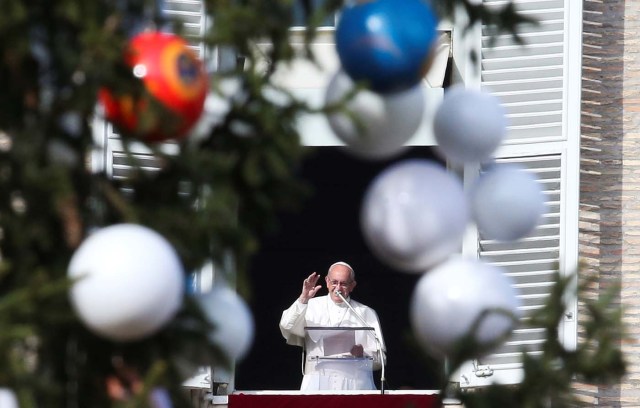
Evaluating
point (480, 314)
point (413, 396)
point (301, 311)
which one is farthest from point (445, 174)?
point (301, 311)

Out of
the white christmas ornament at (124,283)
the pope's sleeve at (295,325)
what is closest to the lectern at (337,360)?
the pope's sleeve at (295,325)

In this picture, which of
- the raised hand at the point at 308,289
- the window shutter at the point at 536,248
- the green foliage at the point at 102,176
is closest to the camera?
the green foliage at the point at 102,176

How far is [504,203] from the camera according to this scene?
469cm

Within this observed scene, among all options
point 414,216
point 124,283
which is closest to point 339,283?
point 414,216

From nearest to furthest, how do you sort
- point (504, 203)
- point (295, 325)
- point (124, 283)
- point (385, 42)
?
point (124, 283), point (385, 42), point (504, 203), point (295, 325)

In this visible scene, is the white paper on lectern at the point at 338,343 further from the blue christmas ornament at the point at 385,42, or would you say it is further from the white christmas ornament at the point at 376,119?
the blue christmas ornament at the point at 385,42

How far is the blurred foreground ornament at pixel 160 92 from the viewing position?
3961mm

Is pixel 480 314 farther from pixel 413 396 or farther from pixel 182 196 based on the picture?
pixel 413 396

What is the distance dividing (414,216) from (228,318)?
1.82ft

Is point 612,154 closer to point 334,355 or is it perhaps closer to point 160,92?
point 334,355

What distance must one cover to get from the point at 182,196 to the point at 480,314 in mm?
826

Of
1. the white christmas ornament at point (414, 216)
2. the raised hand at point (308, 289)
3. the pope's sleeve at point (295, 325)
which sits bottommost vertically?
the pope's sleeve at point (295, 325)

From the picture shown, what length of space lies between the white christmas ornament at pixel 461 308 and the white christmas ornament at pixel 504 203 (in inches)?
10.0

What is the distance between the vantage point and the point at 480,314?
437cm
